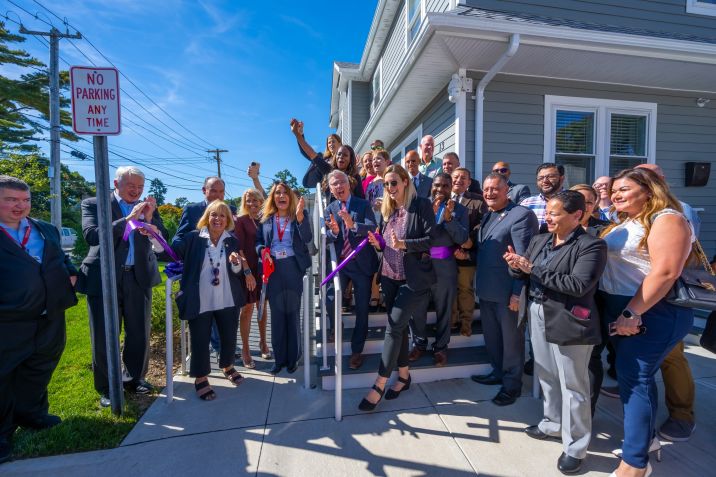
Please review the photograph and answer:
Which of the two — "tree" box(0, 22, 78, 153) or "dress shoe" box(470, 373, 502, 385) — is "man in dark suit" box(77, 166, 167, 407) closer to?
"dress shoe" box(470, 373, 502, 385)

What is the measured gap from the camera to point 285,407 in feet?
9.50

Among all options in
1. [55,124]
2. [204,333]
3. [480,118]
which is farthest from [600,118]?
[55,124]

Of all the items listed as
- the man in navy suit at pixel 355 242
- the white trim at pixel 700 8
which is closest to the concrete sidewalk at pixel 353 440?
the man in navy suit at pixel 355 242

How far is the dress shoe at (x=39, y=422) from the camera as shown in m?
2.54

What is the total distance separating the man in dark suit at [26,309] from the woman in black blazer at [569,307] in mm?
3285

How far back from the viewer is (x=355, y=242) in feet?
10.8

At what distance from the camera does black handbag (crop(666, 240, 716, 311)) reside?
184cm

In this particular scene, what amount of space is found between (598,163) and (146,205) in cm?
596

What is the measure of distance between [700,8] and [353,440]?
806cm

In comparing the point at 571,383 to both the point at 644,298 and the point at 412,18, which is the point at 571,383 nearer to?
the point at 644,298

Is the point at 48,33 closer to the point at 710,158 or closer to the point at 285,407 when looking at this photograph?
the point at 285,407

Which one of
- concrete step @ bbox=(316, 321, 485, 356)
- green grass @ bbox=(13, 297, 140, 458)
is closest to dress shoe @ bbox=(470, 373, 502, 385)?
concrete step @ bbox=(316, 321, 485, 356)

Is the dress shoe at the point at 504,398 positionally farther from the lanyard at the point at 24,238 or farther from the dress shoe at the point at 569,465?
the lanyard at the point at 24,238

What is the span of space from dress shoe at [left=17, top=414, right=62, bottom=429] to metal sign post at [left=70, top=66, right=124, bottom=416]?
39 cm
